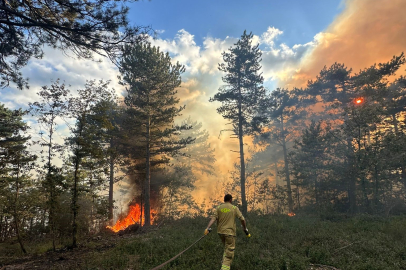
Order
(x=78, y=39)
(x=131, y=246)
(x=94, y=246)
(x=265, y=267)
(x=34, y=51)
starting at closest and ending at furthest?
1. (x=265, y=267)
2. (x=78, y=39)
3. (x=34, y=51)
4. (x=131, y=246)
5. (x=94, y=246)

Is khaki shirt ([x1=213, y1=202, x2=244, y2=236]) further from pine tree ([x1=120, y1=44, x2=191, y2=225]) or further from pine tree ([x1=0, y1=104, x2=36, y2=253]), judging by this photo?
pine tree ([x1=120, y1=44, x2=191, y2=225])

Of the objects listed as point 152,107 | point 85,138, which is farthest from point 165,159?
point 85,138

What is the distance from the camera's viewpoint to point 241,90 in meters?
22.3

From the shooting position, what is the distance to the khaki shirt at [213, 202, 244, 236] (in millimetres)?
6645

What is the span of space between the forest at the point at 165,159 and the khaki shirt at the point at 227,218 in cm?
183

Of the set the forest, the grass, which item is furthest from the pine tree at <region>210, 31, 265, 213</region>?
the grass

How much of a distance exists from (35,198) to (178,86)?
1473 centimetres

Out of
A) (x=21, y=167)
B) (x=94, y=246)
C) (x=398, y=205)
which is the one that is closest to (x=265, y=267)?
(x=94, y=246)

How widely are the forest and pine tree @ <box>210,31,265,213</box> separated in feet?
0.38

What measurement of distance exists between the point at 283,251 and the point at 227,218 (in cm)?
415

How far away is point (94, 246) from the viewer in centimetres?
1140

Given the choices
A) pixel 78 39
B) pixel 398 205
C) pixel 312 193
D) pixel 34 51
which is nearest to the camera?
pixel 78 39

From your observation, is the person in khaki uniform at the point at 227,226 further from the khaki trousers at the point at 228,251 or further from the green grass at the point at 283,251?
the green grass at the point at 283,251

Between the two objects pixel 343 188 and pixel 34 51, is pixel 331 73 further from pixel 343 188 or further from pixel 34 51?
pixel 34 51
